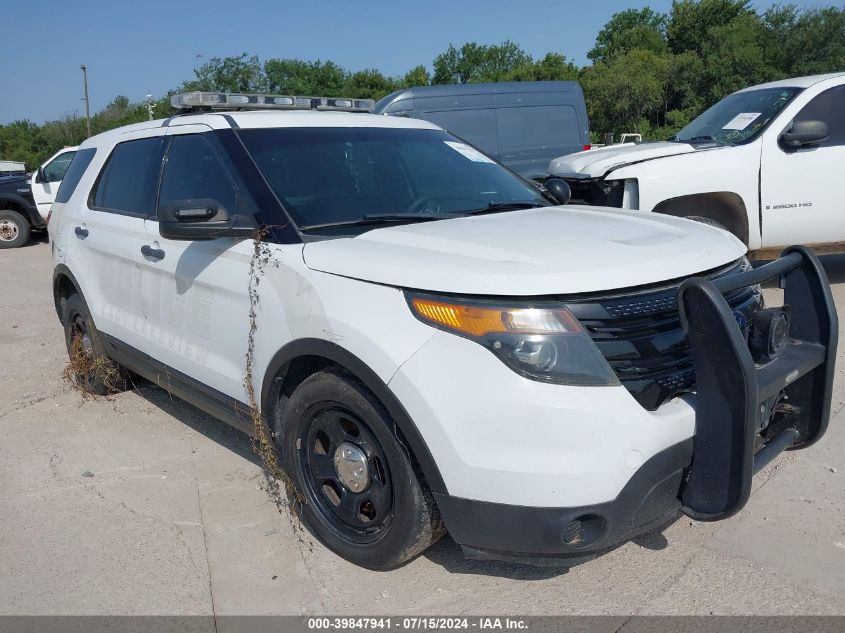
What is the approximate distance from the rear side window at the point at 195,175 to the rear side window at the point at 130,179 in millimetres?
170

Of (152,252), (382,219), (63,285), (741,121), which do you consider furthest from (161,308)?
(741,121)

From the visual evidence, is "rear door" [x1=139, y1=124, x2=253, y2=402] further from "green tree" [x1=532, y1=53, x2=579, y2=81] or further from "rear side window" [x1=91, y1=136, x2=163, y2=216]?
"green tree" [x1=532, y1=53, x2=579, y2=81]

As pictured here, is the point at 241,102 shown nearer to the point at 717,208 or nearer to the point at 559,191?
the point at 559,191

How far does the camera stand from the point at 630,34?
2729 inches

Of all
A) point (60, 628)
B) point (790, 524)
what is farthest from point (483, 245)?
point (60, 628)

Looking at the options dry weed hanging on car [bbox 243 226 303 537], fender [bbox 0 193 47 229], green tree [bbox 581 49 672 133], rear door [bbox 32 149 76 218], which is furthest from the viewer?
green tree [bbox 581 49 672 133]

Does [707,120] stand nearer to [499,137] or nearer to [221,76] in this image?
[499,137]

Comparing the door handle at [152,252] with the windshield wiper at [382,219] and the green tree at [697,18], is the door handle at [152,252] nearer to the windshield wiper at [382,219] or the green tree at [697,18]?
the windshield wiper at [382,219]

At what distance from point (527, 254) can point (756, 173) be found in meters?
4.82

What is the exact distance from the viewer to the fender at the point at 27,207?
583 inches

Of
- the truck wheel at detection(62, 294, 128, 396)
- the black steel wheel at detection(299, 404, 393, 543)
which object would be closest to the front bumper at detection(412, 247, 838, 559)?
the black steel wheel at detection(299, 404, 393, 543)

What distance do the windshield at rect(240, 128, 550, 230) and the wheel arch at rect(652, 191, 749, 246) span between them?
9.46 feet

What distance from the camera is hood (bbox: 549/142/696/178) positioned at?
21.8ft

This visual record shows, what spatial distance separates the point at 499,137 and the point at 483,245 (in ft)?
25.2
